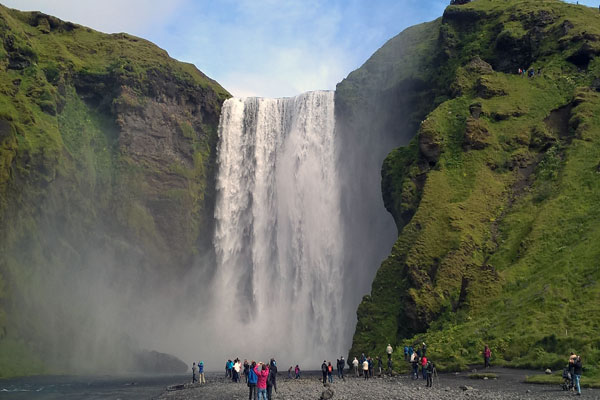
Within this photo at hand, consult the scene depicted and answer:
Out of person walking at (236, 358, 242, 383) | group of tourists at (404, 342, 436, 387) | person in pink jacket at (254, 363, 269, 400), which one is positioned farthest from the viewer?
person walking at (236, 358, 242, 383)

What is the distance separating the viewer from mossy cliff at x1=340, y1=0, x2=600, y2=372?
4112 centimetres

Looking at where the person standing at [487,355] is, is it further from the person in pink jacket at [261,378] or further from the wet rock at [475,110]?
the wet rock at [475,110]

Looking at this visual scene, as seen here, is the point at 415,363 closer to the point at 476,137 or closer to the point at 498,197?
the point at 498,197

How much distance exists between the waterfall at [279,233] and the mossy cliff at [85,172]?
4.31 metres

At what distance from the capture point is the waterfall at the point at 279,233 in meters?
75.9

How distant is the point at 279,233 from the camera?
82625 millimetres

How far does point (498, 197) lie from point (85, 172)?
5055 cm

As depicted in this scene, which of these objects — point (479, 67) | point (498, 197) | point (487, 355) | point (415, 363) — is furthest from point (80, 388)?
point (479, 67)

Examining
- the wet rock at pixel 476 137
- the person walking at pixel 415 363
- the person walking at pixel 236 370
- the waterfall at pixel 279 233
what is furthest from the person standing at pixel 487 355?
the waterfall at pixel 279 233

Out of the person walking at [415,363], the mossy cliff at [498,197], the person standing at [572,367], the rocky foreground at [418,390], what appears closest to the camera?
the person standing at [572,367]

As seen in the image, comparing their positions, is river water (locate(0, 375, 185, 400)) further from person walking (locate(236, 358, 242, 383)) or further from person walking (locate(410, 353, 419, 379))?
person walking (locate(410, 353, 419, 379))

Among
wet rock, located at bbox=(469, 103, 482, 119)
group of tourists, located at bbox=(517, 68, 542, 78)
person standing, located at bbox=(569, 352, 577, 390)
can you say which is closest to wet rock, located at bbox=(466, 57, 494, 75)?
group of tourists, located at bbox=(517, 68, 542, 78)

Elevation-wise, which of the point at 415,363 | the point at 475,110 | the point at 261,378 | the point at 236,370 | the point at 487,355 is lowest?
the point at 236,370

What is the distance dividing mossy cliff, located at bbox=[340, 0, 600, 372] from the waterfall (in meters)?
13.8
